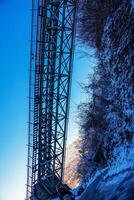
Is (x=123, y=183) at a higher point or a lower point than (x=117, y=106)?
lower

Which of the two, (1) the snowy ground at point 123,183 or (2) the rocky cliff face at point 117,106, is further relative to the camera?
(2) the rocky cliff face at point 117,106

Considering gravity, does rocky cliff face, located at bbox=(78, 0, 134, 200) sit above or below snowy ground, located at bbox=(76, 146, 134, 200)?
above

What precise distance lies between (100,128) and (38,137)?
339 cm

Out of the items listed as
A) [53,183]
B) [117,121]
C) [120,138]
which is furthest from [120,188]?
[53,183]

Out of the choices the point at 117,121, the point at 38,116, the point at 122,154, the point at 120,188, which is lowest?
the point at 120,188

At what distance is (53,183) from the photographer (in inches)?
549

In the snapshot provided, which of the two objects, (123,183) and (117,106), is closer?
(123,183)

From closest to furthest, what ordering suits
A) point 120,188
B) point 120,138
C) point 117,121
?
1. point 120,188
2. point 120,138
3. point 117,121

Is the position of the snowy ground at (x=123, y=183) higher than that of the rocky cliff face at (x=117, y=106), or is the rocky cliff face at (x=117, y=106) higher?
the rocky cliff face at (x=117, y=106)

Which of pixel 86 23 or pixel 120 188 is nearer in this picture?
pixel 120 188

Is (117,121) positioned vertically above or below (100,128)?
below

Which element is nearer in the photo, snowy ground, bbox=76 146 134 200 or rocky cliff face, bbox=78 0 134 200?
snowy ground, bbox=76 146 134 200

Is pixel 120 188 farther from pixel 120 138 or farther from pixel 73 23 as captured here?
pixel 73 23

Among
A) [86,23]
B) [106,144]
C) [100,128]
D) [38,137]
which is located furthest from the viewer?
[38,137]
